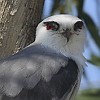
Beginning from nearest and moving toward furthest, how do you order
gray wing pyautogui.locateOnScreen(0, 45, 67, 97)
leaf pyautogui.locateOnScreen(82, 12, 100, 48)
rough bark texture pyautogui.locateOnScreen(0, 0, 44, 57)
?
1. gray wing pyautogui.locateOnScreen(0, 45, 67, 97)
2. rough bark texture pyautogui.locateOnScreen(0, 0, 44, 57)
3. leaf pyautogui.locateOnScreen(82, 12, 100, 48)

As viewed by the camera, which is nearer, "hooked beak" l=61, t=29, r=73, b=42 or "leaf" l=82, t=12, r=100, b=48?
"hooked beak" l=61, t=29, r=73, b=42

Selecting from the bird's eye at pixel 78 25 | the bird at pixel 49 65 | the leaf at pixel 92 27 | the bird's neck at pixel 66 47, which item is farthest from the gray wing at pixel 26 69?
the leaf at pixel 92 27

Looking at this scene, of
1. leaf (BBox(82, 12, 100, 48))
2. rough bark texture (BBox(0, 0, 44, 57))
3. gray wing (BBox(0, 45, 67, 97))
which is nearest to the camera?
gray wing (BBox(0, 45, 67, 97))

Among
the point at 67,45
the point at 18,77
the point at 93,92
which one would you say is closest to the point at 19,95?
the point at 18,77

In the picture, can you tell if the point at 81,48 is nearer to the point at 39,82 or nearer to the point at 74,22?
the point at 74,22

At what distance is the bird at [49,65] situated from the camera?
405 centimetres

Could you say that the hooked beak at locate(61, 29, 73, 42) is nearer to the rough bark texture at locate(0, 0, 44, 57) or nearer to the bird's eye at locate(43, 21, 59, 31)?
the bird's eye at locate(43, 21, 59, 31)

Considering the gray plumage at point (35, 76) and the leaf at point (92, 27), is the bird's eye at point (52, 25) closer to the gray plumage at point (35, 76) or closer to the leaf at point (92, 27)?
the gray plumage at point (35, 76)

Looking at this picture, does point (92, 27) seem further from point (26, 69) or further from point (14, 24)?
point (26, 69)

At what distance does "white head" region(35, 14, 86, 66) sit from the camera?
14.3 feet

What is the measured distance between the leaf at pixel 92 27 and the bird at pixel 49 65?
73cm

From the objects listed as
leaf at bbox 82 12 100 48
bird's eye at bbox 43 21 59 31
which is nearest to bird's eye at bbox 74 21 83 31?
bird's eye at bbox 43 21 59 31

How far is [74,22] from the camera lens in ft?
14.3

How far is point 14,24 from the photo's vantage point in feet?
14.4
